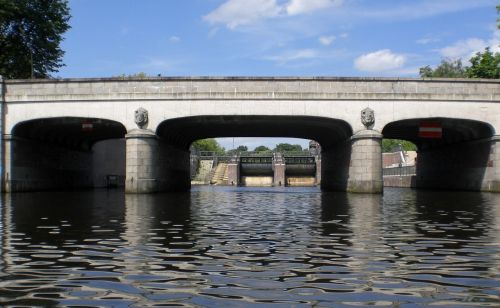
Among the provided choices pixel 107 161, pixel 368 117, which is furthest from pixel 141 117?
pixel 107 161

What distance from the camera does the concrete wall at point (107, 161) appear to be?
55406 mm

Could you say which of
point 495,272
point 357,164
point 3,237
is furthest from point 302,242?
point 357,164

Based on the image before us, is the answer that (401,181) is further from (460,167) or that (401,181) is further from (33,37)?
(33,37)

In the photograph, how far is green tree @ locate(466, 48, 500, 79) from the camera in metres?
55.5

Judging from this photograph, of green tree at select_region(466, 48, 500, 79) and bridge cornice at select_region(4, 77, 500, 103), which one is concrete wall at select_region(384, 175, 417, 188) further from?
bridge cornice at select_region(4, 77, 500, 103)

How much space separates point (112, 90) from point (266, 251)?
28.0 meters

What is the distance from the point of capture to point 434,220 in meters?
15.3

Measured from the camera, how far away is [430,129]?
3638 centimetres

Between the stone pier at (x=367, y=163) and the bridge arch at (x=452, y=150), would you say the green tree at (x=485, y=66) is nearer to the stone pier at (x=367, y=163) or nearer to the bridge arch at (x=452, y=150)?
the bridge arch at (x=452, y=150)

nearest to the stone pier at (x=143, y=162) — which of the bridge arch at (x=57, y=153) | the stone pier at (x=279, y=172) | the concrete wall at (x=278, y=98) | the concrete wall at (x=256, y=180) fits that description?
the concrete wall at (x=278, y=98)

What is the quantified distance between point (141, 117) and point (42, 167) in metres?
12.1

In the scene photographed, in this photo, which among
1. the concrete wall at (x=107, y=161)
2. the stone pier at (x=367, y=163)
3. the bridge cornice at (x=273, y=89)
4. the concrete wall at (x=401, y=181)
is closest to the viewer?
the stone pier at (x=367, y=163)

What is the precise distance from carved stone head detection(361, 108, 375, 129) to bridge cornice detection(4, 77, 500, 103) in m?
0.95

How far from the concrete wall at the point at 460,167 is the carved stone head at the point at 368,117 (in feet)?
28.7
